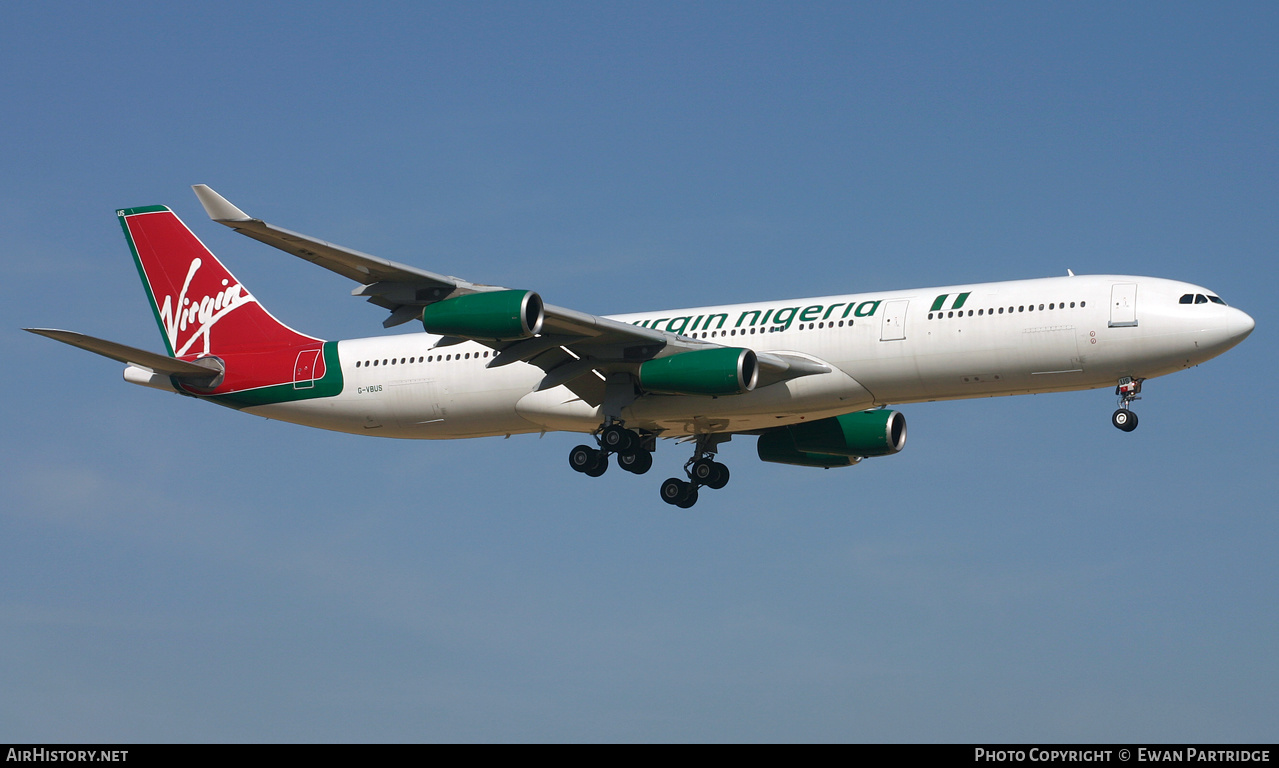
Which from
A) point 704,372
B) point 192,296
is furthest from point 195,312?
point 704,372

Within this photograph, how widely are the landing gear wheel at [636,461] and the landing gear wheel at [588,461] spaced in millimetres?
489

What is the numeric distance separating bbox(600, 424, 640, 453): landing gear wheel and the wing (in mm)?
1043

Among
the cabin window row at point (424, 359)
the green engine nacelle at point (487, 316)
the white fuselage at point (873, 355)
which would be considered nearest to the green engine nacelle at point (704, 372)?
the white fuselage at point (873, 355)

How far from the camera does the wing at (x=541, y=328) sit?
112 ft

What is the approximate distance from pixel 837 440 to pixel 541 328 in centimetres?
1128

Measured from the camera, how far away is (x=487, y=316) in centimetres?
3628

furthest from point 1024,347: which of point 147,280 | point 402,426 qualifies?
point 147,280

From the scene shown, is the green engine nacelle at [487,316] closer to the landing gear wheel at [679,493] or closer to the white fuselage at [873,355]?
the white fuselage at [873,355]

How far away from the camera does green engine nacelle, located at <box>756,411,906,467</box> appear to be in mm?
43938

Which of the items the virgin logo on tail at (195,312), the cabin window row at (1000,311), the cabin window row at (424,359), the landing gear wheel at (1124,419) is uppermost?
the virgin logo on tail at (195,312)

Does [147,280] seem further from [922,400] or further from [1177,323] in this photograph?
[1177,323]

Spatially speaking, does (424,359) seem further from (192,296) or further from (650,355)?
(192,296)

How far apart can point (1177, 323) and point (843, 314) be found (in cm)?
839
